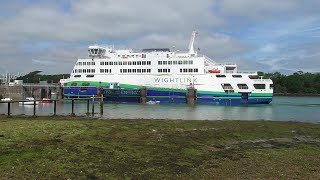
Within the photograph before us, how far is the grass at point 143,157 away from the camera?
33.6ft

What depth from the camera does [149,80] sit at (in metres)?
79.9

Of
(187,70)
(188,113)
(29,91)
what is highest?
(187,70)

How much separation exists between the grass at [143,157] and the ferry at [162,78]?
58443mm

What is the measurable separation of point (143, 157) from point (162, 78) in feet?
221

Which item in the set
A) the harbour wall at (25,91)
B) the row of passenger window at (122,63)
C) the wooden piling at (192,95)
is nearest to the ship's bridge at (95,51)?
the row of passenger window at (122,63)

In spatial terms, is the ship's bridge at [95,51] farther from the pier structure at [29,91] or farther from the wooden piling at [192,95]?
the wooden piling at [192,95]

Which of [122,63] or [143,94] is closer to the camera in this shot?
[143,94]

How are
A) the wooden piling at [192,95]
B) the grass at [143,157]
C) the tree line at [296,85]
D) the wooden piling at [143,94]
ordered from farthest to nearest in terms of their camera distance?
the tree line at [296,85] → the wooden piling at [143,94] → the wooden piling at [192,95] → the grass at [143,157]

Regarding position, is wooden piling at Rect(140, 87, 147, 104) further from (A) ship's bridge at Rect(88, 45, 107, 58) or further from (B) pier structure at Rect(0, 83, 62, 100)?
(B) pier structure at Rect(0, 83, 62, 100)

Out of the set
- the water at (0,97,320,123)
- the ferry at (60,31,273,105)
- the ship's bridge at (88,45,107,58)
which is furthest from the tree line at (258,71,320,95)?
the water at (0,97,320,123)

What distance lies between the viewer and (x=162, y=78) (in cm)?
7962

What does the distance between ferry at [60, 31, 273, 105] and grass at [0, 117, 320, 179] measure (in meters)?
58.4

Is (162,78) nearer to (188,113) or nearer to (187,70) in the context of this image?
(187,70)

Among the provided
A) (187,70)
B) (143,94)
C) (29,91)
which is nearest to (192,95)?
(187,70)
